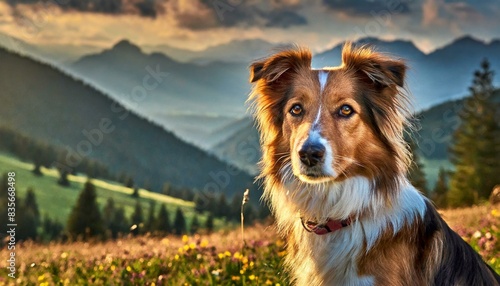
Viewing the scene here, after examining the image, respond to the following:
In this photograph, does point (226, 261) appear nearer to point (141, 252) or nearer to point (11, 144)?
point (141, 252)

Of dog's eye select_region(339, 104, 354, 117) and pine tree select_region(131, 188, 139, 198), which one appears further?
pine tree select_region(131, 188, 139, 198)

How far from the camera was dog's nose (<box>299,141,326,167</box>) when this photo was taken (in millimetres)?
5156

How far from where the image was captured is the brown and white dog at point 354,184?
17.7 ft

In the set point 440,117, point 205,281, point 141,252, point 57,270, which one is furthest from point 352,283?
point 440,117

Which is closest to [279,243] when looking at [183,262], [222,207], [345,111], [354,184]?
[183,262]

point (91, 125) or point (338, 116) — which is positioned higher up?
point (338, 116)

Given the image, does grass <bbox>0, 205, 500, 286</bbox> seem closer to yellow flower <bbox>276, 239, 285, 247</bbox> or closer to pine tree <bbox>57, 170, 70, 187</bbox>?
yellow flower <bbox>276, 239, 285, 247</bbox>

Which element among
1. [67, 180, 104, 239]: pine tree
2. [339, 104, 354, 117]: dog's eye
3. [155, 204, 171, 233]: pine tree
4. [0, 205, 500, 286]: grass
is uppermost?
[339, 104, 354, 117]: dog's eye

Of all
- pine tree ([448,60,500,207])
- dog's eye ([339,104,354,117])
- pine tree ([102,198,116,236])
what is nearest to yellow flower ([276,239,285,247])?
dog's eye ([339,104,354,117])

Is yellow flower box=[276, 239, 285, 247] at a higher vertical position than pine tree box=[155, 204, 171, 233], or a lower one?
higher

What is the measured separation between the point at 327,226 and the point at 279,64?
146cm

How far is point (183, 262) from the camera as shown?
870 centimetres

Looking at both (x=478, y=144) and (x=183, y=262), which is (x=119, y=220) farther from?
(x=183, y=262)

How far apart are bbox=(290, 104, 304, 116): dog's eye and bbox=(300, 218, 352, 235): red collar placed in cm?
93
